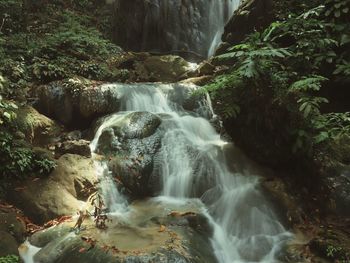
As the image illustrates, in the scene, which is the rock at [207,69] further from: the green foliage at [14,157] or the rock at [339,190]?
the green foliage at [14,157]

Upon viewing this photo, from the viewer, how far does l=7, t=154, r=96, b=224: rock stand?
5.78m

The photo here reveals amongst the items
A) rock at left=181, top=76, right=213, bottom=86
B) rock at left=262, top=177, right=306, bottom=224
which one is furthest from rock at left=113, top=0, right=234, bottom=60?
rock at left=262, top=177, right=306, bottom=224

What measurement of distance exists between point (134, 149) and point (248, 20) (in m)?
6.12

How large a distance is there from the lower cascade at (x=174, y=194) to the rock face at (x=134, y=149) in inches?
0.7

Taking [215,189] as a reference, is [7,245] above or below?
below

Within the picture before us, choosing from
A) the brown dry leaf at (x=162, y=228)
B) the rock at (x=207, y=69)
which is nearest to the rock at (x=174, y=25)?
the rock at (x=207, y=69)

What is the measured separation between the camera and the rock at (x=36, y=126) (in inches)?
281

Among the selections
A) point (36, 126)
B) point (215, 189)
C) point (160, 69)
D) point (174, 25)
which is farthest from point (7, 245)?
point (174, 25)

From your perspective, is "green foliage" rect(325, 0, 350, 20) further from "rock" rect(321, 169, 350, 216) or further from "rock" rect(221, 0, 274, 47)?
"rock" rect(321, 169, 350, 216)

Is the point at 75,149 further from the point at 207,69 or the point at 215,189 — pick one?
the point at 207,69

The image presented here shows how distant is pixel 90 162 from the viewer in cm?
689

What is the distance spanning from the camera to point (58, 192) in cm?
608

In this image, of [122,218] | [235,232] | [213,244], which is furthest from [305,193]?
[122,218]

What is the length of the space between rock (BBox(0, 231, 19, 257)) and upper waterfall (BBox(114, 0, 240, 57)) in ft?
34.2
